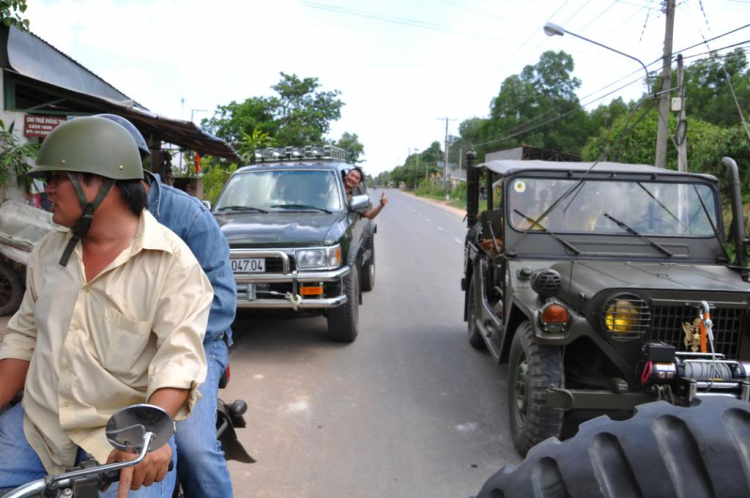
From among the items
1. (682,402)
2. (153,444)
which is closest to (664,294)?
(682,402)

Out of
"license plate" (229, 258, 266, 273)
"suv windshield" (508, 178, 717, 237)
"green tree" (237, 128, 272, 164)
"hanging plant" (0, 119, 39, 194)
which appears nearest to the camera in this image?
"suv windshield" (508, 178, 717, 237)

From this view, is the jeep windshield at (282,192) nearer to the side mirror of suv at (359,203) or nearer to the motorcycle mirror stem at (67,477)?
the side mirror of suv at (359,203)

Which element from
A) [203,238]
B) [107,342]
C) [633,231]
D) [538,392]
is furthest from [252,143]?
[107,342]

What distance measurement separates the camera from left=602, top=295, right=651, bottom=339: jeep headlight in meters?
3.72

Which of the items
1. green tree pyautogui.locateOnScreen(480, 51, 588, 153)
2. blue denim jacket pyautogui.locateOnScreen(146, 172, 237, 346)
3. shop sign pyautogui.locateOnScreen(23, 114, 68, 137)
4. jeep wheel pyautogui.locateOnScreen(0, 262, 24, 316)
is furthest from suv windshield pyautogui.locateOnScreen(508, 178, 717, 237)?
green tree pyautogui.locateOnScreen(480, 51, 588, 153)

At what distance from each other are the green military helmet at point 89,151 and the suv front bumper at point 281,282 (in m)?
4.14

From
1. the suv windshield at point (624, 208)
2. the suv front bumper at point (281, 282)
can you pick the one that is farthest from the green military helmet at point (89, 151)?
the suv front bumper at point (281, 282)

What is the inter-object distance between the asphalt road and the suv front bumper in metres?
0.59

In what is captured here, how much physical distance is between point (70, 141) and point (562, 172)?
4217 millimetres

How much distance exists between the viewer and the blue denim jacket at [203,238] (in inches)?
103

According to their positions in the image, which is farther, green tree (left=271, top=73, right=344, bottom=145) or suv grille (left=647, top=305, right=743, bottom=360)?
green tree (left=271, top=73, right=344, bottom=145)

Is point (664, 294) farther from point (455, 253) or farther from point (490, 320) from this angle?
point (455, 253)

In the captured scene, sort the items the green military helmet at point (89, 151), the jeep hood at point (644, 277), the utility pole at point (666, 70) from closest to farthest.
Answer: the green military helmet at point (89, 151), the jeep hood at point (644, 277), the utility pole at point (666, 70)

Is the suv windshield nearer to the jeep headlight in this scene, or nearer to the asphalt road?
the jeep headlight
